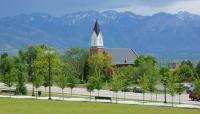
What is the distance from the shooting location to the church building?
129 m

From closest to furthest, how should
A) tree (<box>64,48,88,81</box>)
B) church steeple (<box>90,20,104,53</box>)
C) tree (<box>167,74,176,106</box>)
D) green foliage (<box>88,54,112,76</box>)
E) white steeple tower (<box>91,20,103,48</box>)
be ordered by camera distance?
tree (<box>167,74,176,106</box>) < green foliage (<box>88,54,112,76</box>) < tree (<box>64,48,88,81</box>) < church steeple (<box>90,20,104,53</box>) < white steeple tower (<box>91,20,103,48</box>)

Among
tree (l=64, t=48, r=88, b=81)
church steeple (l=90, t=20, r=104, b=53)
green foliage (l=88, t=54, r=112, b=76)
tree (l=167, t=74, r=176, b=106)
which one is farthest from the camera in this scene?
church steeple (l=90, t=20, r=104, b=53)

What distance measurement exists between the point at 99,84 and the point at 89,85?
130cm

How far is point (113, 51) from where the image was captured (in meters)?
145

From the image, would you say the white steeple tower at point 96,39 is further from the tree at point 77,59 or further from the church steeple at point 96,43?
the tree at point 77,59

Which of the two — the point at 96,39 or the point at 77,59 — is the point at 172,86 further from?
the point at 96,39

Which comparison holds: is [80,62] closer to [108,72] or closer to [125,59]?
[108,72]

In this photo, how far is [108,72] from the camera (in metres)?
120

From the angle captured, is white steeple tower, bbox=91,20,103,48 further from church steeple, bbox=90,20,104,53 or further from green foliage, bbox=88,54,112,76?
green foliage, bbox=88,54,112,76

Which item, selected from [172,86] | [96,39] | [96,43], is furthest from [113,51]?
[172,86]

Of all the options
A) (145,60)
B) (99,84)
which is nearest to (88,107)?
(99,84)

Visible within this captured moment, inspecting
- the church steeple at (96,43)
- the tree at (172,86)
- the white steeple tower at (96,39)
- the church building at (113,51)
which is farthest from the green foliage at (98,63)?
the tree at (172,86)

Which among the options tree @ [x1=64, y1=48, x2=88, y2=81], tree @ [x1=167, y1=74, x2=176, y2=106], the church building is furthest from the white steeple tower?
tree @ [x1=167, y1=74, x2=176, y2=106]

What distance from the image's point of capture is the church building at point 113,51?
422ft
